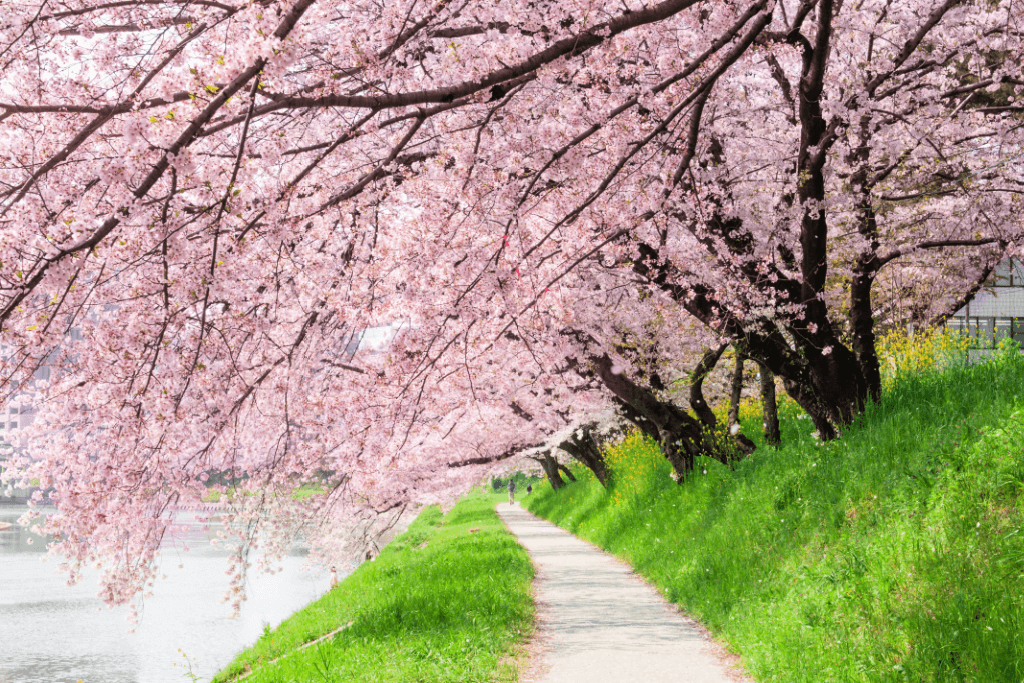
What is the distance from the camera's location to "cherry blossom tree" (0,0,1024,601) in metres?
4.73

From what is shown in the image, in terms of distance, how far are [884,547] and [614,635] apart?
322 cm

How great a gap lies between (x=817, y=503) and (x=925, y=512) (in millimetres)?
1953

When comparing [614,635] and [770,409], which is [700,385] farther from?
[614,635]

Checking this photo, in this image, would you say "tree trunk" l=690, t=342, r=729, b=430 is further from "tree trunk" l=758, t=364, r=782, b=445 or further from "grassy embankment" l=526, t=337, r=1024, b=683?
"grassy embankment" l=526, t=337, r=1024, b=683

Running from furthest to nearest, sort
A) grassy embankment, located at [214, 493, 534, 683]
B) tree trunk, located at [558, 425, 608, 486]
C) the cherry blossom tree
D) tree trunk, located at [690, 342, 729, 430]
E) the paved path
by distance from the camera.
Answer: tree trunk, located at [558, 425, 608, 486]
tree trunk, located at [690, 342, 729, 430]
grassy embankment, located at [214, 493, 534, 683]
the paved path
the cherry blossom tree

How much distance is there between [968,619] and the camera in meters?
4.66

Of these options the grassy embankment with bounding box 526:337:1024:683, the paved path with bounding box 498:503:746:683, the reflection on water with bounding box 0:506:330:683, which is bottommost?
the reflection on water with bounding box 0:506:330:683

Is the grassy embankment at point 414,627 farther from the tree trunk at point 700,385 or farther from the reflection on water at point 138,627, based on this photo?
the tree trunk at point 700,385

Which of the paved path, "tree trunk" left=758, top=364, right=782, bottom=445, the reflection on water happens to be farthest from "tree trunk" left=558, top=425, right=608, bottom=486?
"tree trunk" left=758, top=364, right=782, bottom=445

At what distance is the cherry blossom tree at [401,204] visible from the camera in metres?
→ 4.73

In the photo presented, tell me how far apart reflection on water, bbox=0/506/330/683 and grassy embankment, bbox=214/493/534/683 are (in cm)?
189

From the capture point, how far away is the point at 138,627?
20.5m

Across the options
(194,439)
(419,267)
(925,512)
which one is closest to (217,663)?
(194,439)

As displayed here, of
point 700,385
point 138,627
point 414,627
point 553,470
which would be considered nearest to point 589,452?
point 700,385
